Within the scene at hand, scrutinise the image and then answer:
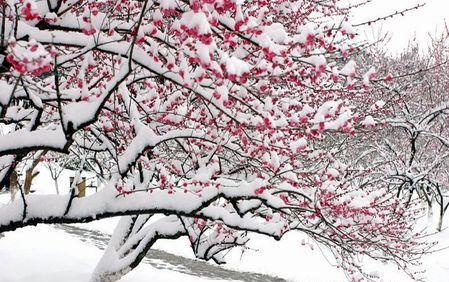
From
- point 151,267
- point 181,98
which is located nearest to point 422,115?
point 151,267

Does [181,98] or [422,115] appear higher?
[422,115]

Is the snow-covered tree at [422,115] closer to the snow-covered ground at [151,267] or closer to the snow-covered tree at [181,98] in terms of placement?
the snow-covered ground at [151,267]

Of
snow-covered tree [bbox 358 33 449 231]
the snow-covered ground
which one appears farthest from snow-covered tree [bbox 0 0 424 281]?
snow-covered tree [bbox 358 33 449 231]

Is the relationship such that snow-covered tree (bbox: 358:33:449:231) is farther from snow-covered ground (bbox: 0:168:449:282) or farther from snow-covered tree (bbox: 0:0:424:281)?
snow-covered tree (bbox: 0:0:424:281)

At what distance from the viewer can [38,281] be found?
695 centimetres

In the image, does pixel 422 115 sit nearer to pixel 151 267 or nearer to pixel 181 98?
pixel 151 267

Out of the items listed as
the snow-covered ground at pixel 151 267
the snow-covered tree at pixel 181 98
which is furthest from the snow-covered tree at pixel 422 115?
the snow-covered tree at pixel 181 98

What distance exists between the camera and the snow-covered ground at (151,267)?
8.05 m

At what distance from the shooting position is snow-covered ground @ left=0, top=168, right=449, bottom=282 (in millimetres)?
8055

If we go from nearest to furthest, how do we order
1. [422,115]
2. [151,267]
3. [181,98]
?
[181,98] < [151,267] < [422,115]

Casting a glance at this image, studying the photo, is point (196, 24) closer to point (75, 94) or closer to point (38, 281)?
point (75, 94)

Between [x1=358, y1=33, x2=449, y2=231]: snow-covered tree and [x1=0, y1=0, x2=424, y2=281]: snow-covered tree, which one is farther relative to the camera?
[x1=358, y1=33, x2=449, y2=231]: snow-covered tree

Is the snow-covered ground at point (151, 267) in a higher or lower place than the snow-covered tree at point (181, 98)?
lower

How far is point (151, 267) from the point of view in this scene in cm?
1057
